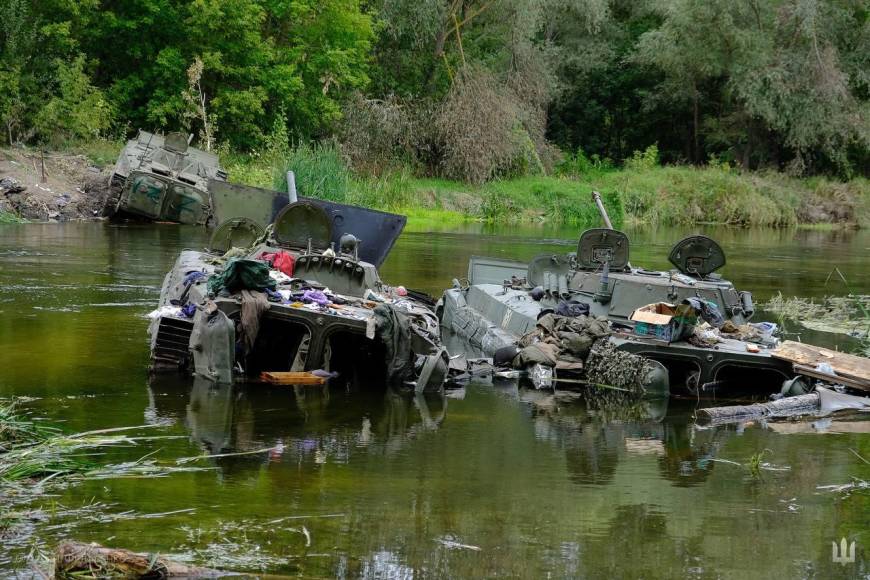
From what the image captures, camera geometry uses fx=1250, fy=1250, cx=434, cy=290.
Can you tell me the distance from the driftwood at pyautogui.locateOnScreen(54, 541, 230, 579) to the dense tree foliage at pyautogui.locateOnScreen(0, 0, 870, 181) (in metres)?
32.7

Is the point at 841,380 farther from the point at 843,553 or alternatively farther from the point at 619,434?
the point at 843,553

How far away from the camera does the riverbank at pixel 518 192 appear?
34094 mm

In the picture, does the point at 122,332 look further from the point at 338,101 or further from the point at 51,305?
the point at 338,101

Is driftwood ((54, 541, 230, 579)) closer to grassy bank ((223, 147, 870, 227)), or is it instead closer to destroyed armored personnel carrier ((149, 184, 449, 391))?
destroyed armored personnel carrier ((149, 184, 449, 391))

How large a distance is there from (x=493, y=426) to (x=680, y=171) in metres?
40.3

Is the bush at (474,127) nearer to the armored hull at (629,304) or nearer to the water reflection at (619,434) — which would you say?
the armored hull at (629,304)

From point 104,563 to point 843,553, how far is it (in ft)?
15.9

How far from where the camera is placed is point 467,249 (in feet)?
108

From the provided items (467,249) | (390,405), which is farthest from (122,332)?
(467,249)

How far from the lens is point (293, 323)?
14.0 meters

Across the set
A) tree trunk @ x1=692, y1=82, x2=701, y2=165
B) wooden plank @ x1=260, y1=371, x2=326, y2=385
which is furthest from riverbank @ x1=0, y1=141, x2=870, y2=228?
wooden plank @ x1=260, y1=371, x2=326, y2=385

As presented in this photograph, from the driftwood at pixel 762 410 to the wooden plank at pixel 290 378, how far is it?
4.32 metres

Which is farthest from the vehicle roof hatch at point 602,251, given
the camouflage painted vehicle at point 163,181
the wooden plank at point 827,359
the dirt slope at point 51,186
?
the dirt slope at point 51,186

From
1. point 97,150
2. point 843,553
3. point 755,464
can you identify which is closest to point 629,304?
point 755,464
